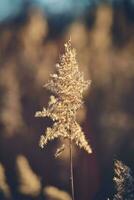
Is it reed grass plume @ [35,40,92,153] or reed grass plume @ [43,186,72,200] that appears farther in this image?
reed grass plume @ [43,186,72,200]

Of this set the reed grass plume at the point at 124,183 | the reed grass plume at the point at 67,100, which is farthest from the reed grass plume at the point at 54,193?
the reed grass plume at the point at 67,100

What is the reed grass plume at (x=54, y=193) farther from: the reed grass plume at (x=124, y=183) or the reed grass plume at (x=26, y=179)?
the reed grass plume at (x=124, y=183)

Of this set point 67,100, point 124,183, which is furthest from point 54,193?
point 67,100

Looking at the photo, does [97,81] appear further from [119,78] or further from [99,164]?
[99,164]

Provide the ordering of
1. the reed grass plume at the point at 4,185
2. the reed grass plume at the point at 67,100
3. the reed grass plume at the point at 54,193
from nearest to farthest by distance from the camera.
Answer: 1. the reed grass plume at the point at 67,100
2. the reed grass plume at the point at 54,193
3. the reed grass plume at the point at 4,185

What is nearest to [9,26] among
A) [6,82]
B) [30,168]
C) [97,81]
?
[6,82]

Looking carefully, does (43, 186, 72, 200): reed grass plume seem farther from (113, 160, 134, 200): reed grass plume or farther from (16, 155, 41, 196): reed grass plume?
(113, 160, 134, 200): reed grass plume

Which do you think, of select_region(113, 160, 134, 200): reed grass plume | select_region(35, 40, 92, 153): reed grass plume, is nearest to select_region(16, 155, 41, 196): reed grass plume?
select_region(35, 40, 92, 153): reed grass plume

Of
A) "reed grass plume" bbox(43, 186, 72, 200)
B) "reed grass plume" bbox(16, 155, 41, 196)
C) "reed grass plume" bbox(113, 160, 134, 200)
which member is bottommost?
"reed grass plume" bbox(113, 160, 134, 200)
